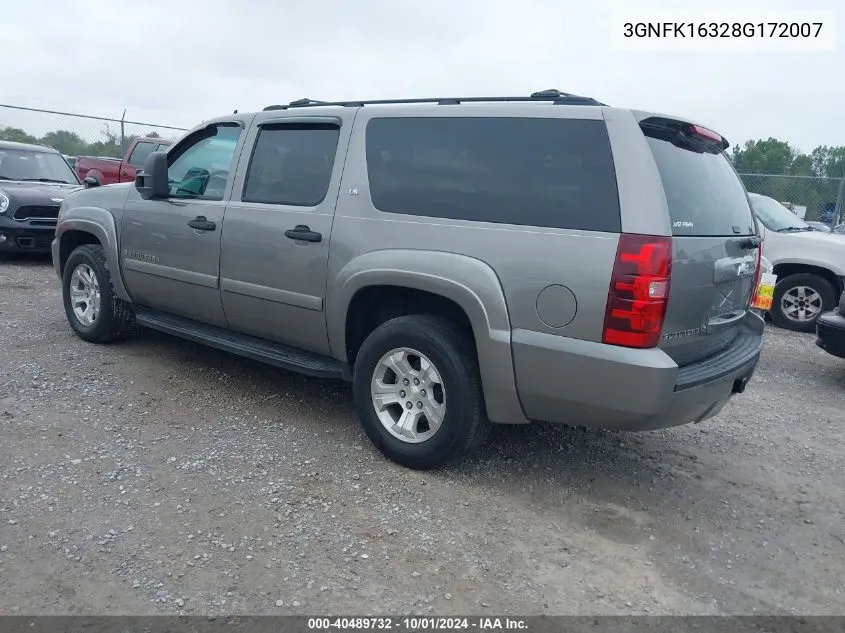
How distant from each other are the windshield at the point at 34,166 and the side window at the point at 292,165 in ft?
23.6

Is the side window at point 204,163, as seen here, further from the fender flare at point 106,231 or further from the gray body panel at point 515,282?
the fender flare at point 106,231

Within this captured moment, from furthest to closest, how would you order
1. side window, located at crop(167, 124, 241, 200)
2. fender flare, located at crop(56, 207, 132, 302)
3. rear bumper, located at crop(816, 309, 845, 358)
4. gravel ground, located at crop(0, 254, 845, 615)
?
1. rear bumper, located at crop(816, 309, 845, 358)
2. fender flare, located at crop(56, 207, 132, 302)
3. side window, located at crop(167, 124, 241, 200)
4. gravel ground, located at crop(0, 254, 845, 615)

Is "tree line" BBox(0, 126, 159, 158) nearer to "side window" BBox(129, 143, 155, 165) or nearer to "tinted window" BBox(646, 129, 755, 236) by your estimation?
"side window" BBox(129, 143, 155, 165)

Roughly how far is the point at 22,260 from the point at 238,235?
7.39m

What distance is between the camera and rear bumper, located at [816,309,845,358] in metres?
5.95

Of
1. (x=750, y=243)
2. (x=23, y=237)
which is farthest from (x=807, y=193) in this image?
(x=23, y=237)

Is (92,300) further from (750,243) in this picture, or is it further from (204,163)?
(750,243)

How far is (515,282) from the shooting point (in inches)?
130

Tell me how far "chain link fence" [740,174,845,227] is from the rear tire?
21.0ft

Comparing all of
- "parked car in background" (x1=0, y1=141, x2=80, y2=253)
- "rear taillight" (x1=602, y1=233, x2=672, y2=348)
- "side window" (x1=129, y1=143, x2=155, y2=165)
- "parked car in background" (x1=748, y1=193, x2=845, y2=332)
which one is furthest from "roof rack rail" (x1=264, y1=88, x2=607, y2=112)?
"side window" (x1=129, y1=143, x2=155, y2=165)

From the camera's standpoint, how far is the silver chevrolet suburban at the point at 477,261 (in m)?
3.14

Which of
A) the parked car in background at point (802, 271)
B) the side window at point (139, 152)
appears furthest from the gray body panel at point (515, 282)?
the side window at point (139, 152)

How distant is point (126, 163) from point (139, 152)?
0.43 m

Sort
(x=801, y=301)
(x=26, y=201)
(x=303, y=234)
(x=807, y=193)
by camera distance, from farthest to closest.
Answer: (x=807, y=193) < (x=26, y=201) < (x=801, y=301) < (x=303, y=234)
